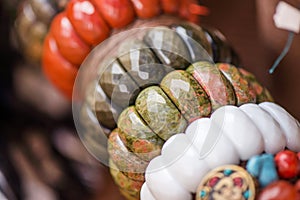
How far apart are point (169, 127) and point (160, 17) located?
19cm

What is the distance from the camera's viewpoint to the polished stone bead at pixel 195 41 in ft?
2.13

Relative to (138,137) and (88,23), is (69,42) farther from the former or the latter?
(138,137)

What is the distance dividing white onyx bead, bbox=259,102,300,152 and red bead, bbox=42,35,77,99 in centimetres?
29

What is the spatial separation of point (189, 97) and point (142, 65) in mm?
72

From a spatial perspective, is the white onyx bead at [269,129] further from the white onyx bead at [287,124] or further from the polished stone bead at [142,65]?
the polished stone bead at [142,65]

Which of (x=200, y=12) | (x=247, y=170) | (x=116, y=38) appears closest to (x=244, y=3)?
(x=200, y=12)

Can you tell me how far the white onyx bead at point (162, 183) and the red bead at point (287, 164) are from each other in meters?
0.10

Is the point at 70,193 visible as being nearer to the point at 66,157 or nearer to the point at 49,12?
the point at 66,157

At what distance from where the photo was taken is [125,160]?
0.63 meters

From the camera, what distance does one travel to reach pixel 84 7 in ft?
2.37

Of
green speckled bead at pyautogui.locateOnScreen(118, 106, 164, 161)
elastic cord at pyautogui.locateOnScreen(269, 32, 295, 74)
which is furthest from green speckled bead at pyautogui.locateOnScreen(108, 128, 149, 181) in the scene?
elastic cord at pyautogui.locateOnScreen(269, 32, 295, 74)

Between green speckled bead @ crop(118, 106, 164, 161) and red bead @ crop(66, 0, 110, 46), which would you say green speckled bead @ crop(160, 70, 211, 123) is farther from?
red bead @ crop(66, 0, 110, 46)

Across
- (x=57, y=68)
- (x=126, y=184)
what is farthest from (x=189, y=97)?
(x=57, y=68)

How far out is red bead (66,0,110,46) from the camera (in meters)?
0.72
